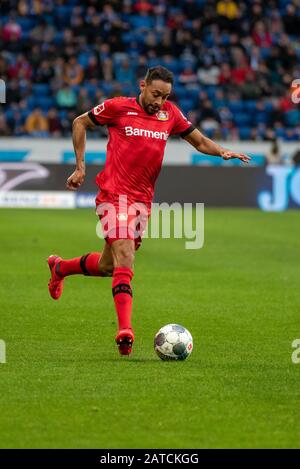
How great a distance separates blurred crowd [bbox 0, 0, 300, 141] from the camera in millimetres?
30500

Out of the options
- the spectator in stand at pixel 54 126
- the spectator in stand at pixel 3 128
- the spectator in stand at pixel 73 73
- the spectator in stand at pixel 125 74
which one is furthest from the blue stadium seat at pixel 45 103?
the spectator in stand at pixel 125 74

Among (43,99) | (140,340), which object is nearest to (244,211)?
(43,99)

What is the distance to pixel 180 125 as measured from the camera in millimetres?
9250

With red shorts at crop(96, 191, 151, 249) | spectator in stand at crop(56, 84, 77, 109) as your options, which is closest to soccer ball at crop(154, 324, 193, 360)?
red shorts at crop(96, 191, 151, 249)

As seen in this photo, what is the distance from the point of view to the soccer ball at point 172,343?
819 centimetres

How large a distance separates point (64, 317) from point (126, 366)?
9.22 ft

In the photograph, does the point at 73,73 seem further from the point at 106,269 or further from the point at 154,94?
the point at 154,94

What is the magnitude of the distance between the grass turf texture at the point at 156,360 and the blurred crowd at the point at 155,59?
45.3 feet

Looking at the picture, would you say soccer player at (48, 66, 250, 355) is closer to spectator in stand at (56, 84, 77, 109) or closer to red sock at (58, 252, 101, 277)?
red sock at (58, 252, 101, 277)

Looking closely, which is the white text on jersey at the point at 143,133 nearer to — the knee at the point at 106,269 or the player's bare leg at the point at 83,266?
the player's bare leg at the point at 83,266

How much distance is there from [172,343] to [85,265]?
1.50 m

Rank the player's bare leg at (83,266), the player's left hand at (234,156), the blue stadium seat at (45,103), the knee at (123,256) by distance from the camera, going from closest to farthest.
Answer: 1. the knee at (123,256)
2. the player's left hand at (234,156)
3. the player's bare leg at (83,266)
4. the blue stadium seat at (45,103)

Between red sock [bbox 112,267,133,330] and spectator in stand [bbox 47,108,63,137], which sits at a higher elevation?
spectator in stand [bbox 47,108,63,137]

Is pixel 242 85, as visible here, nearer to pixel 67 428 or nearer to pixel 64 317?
pixel 64 317
